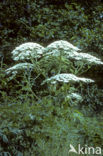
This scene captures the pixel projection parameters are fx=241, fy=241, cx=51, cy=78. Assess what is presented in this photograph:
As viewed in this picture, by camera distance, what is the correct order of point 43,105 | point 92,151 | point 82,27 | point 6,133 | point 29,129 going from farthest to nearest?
point 82,27, point 43,105, point 92,151, point 29,129, point 6,133

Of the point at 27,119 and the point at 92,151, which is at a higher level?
the point at 27,119

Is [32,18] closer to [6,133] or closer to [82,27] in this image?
[82,27]

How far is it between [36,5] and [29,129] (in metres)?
5.64

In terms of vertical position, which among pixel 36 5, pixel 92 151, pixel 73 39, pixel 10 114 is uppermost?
pixel 36 5

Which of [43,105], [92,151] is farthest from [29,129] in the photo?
[92,151]

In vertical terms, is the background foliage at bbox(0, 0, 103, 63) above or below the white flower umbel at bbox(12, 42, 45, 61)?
above

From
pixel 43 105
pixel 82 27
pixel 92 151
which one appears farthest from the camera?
pixel 82 27

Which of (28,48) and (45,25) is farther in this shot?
(45,25)

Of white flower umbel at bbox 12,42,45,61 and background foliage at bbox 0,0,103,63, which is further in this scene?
background foliage at bbox 0,0,103,63

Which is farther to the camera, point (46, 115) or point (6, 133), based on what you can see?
point (46, 115)

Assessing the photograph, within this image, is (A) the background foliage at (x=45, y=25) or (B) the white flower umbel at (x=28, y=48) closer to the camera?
(B) the white flower umbel at (x=28, y=48)

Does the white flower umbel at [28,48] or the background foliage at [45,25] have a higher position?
the background foliage at [45,25]

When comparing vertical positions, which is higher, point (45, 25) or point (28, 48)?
point (45, 25)

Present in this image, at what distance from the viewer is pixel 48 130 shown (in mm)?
3047
